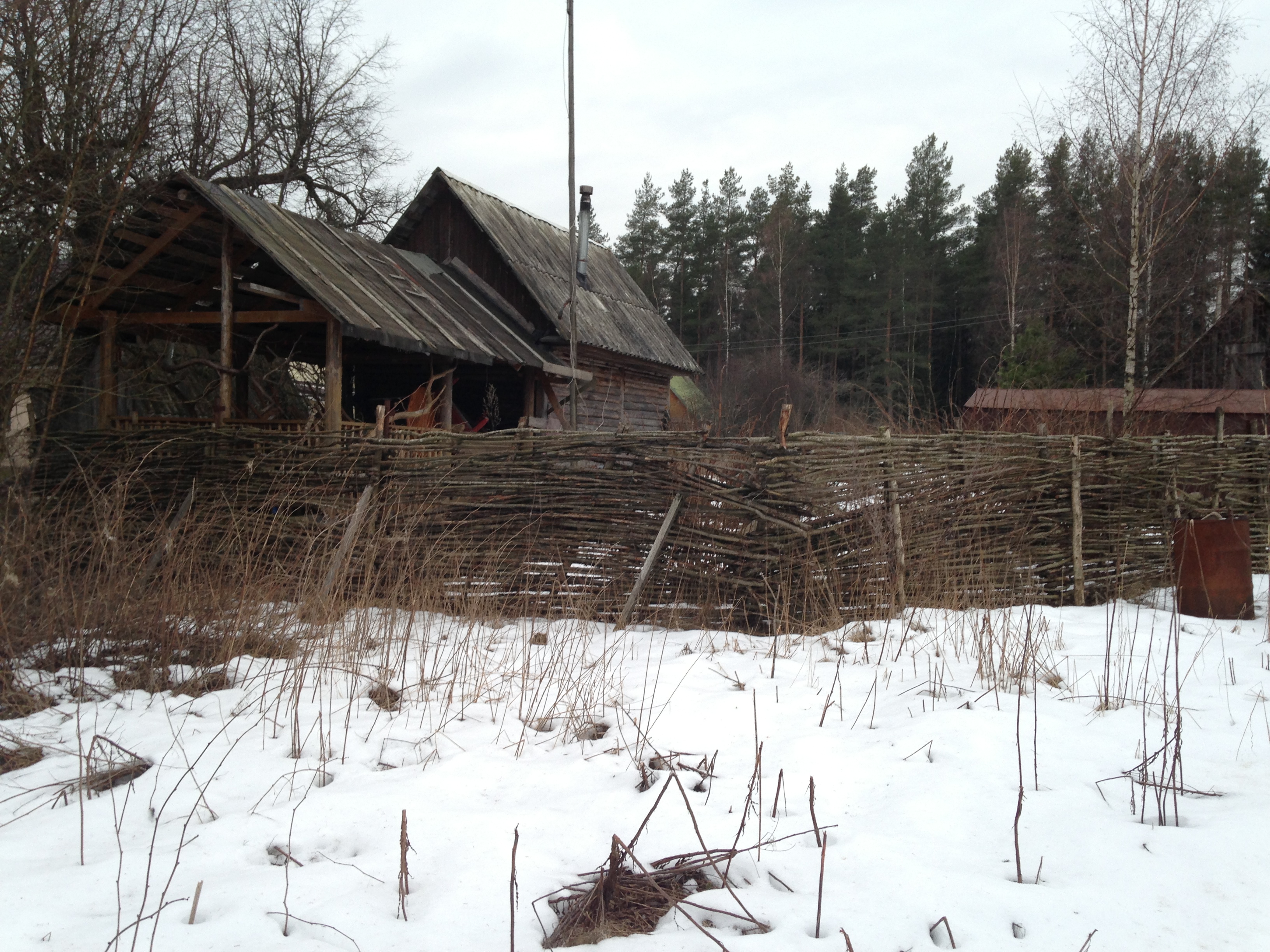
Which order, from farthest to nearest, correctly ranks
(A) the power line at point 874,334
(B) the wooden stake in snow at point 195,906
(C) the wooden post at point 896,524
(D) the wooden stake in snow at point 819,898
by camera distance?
1. (A) the power line at point 874,334
2. (C) the wooden post at point 896,524
3. (B) the wooden stake in snow at point 195,906
4. (D) the wooden stake in snow at point 819,898

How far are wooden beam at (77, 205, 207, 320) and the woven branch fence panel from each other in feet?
8.62

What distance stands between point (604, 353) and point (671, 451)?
10.7 metres

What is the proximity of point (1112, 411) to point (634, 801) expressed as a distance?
12.5 m

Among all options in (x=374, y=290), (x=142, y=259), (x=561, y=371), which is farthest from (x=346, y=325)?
(x=561, y=371)

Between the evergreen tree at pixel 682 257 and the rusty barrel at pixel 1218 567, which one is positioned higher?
the evergreen tree at pixel 682 257

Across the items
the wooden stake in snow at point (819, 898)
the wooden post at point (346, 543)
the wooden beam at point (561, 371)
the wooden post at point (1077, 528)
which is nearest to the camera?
the wooden stake in snow at point (819, 898)

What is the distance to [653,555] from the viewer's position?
19.5 ft

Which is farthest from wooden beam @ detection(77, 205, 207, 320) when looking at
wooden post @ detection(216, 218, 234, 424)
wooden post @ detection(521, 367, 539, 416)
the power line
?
the power line

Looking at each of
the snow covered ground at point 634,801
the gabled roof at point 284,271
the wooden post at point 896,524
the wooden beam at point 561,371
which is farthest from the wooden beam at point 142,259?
the wooden post at point 896,524

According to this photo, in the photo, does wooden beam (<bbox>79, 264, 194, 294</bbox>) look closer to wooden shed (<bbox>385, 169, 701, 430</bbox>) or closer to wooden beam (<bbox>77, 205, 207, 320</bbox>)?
wooden beam (<bbox>77, 205, 207, 320</bbox>)

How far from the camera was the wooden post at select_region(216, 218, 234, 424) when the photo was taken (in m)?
8.95

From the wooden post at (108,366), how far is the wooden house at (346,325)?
3 centimetres

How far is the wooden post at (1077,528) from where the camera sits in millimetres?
6762

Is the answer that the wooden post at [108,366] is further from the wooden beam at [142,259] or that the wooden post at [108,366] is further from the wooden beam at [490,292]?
the wooden beam at [490,292]
